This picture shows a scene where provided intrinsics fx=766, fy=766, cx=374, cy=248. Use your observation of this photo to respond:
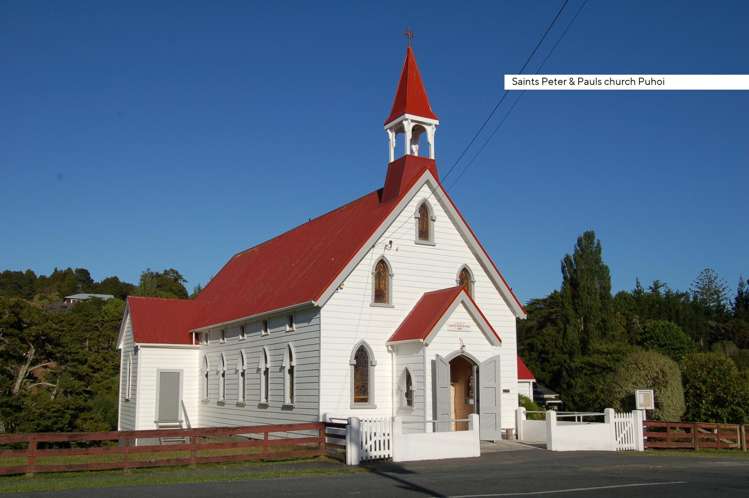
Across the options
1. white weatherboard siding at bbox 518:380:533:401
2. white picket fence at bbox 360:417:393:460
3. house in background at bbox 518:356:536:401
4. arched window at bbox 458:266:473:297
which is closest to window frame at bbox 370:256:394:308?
arched window at bbox 458:266:473:297

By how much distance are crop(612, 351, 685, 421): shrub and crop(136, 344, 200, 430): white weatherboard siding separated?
1922cm

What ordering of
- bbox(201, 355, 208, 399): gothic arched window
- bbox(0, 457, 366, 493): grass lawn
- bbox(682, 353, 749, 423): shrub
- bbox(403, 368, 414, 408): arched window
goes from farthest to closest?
bbox(201, 355, 208, 399): gothic arched window
bbox(682, 353, 749, 423): shrub
bbox(403, 368, 414, 408): arched window
bbox(0, 457, 366, 493): grass lawn

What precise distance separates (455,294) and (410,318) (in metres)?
2.04

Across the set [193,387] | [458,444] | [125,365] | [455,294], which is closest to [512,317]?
[455,294]

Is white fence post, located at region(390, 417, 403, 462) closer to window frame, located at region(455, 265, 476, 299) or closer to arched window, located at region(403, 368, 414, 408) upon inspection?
arched window, located at region(403, 368, 414, 408)

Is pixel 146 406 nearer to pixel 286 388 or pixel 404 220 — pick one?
pixel 286 388

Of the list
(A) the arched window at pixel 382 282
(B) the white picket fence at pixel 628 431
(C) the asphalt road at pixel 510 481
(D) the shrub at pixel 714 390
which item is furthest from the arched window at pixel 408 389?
(D) the shrub at pixel 714 390

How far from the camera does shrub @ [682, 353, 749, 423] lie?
30953mm

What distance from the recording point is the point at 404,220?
27.7 metres

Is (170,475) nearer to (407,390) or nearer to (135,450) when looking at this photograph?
(135,450)

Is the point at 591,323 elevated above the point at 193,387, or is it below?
above

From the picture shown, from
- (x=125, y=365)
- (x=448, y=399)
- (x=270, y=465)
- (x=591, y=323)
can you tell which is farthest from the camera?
(x=591, y=323)

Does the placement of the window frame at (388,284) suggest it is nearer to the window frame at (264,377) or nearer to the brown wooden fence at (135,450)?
the window frame at (264,377)

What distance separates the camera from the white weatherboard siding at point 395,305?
2533 cm
